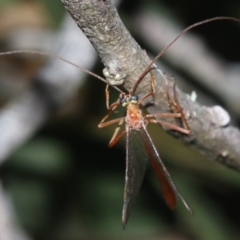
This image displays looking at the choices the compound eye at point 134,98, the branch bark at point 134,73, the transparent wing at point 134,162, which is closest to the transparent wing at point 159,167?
the transparent wing at point 134,162

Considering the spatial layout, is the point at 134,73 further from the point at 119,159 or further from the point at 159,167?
the point at 119,159

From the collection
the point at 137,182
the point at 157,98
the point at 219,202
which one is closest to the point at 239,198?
the point at 219,202

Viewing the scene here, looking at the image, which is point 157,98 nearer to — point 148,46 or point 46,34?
point 148,46

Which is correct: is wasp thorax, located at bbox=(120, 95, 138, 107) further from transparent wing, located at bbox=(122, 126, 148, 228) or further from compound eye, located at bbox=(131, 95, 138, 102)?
transparent wing, located at bbox=(122, 126, 148, 228)

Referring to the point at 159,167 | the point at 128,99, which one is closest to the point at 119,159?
the point at 159,167

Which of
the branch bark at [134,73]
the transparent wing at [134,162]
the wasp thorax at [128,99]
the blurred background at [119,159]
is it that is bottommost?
the blurred background at [119,159]

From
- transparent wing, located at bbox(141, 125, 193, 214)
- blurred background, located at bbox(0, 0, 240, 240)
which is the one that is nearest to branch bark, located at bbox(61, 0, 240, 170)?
transparent wing, located at bbox(141, 125, 193, 214)

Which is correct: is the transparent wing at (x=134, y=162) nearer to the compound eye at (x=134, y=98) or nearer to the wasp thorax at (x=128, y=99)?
the wasp thorax at (x=128, y=99)
